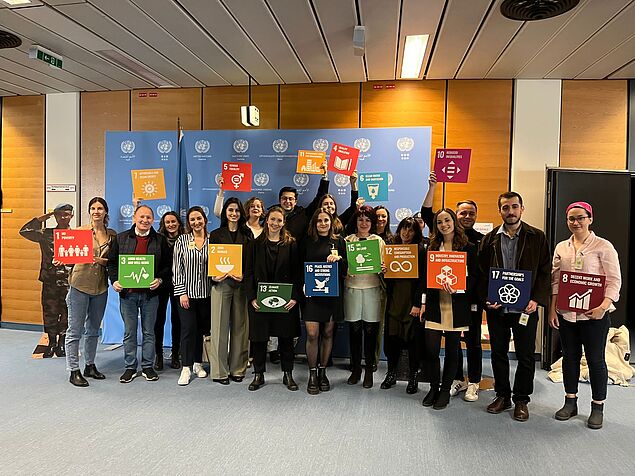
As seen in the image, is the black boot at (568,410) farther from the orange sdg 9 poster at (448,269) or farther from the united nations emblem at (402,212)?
the united nations emblem at (402,212)

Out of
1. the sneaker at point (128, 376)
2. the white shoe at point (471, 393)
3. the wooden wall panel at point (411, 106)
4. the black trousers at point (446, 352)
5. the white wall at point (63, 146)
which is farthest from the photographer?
the white wall at point (63, 146)

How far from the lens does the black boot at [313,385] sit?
408 cm

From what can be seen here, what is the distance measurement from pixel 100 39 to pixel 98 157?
223 cm

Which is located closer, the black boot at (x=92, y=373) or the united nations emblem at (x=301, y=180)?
the black boot at (x=92, y=373)

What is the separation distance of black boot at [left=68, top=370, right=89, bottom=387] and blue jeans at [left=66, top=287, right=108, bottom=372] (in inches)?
1.6

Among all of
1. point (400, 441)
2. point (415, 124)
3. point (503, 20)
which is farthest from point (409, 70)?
point (400, 441)

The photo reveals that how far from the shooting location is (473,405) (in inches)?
155

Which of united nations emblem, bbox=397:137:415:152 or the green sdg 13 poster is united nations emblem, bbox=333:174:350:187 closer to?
united nations emblem, bbox=397:137:415:152

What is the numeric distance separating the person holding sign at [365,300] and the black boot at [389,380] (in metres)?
0.11

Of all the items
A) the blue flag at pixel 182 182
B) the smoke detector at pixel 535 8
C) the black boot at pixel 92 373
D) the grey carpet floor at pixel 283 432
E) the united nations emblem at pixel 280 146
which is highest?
the smoke detector at pixel 535 8

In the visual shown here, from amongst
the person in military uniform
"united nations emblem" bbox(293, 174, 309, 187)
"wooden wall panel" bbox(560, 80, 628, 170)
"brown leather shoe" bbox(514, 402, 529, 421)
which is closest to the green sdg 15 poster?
the person in military uniform

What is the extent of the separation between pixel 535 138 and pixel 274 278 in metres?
3.40

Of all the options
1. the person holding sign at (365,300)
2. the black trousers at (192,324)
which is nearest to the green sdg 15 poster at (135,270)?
the black trousers at (192,324)

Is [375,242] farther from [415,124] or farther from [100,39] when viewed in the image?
[100,39]
